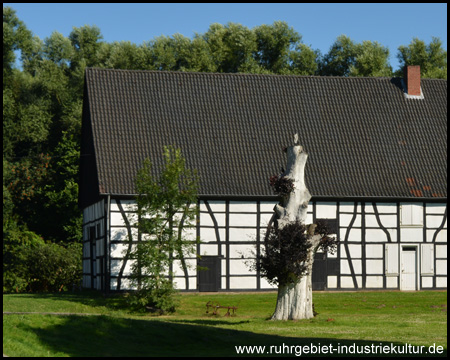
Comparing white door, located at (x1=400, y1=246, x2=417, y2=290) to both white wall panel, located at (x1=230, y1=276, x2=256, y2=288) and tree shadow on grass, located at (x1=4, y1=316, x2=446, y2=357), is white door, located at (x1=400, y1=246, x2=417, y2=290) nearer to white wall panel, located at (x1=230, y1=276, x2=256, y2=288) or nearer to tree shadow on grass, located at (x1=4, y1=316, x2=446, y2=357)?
white wall panel, located at (x1=230, y1=276, x2=256, y2=288)

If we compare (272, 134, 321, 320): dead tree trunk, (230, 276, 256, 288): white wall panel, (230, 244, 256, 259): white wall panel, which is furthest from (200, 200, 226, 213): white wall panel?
(272, 134, 321, 320): dead tree trunk

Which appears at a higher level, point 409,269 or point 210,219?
point 210,219

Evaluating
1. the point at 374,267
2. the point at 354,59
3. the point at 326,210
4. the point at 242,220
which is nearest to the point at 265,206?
the point at 242,220

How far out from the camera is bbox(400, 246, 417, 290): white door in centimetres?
4003

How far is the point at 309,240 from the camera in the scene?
90.1 ft

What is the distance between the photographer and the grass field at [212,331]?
1959 cm

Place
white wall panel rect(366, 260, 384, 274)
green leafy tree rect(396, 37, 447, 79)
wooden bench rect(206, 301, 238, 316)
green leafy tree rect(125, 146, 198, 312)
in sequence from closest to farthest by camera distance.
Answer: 1. wooden bench rect(206, 301, 238, 316)
2. green leafy tree rect(125, 146, 198, 312)
3. white wall panel rect(366, 260, 384, 274)
4. green leafy tree rect(396, 37, 447, 79)

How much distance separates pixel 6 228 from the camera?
163ft

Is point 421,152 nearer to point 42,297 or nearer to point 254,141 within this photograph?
point 254,141

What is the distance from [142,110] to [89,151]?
304cm

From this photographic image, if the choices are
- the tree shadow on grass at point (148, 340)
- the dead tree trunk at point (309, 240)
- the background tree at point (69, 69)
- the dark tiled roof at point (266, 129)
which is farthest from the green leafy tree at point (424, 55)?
the tree shadow on grass at point (148, 340)

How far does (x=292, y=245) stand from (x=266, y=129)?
1486cm

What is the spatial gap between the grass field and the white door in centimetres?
697

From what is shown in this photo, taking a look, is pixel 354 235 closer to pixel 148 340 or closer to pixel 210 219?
pixel 210 219
